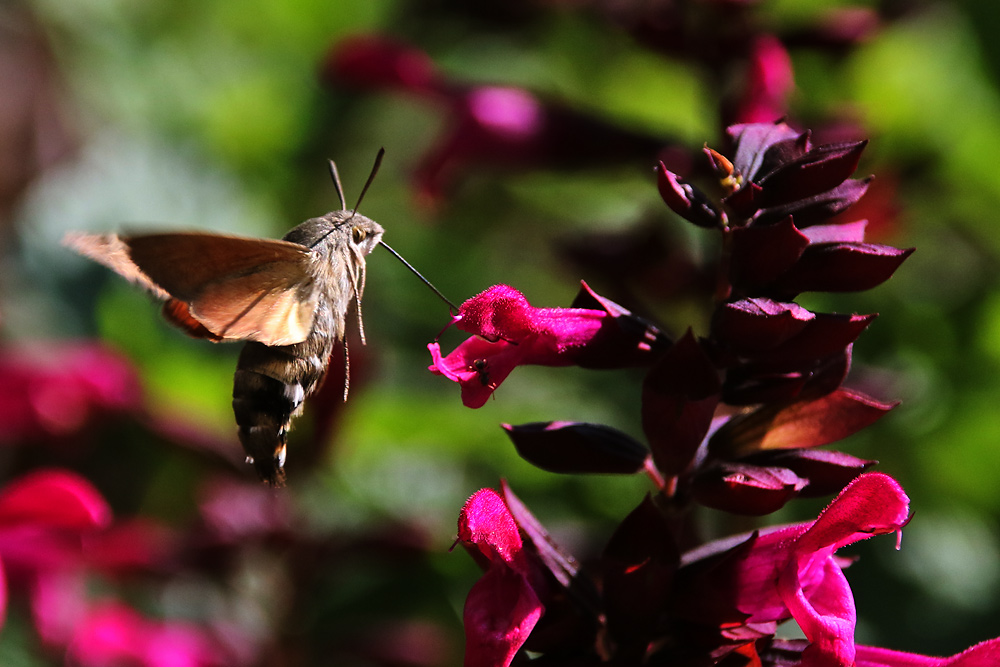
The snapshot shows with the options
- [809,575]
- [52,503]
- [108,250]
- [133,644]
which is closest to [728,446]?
[809,575]

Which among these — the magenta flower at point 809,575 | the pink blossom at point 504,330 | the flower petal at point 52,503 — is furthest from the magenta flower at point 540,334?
the flower petal at point 52,503

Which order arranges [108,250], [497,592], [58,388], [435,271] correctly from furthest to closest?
[435,271] < [58,388] < [108,250] < [497,592]

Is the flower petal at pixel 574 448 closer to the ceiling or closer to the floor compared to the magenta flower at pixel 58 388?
closer to the ceiling

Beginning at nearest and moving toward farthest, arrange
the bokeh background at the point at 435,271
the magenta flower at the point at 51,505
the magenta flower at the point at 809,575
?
the magenta flower at the point at 809,575 → the magenta flower at the point at 51,505 → the bokeh background at the point at 435,271

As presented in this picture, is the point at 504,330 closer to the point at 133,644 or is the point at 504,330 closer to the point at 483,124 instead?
the point at 483,124

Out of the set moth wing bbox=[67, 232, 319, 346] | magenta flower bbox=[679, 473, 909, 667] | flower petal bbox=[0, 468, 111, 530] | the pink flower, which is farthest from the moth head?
the pink flower

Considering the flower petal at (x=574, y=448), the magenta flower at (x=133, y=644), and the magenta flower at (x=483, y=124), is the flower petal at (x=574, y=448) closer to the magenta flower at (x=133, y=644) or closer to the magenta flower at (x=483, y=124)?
the magenta flower at (x=483, y=124)
